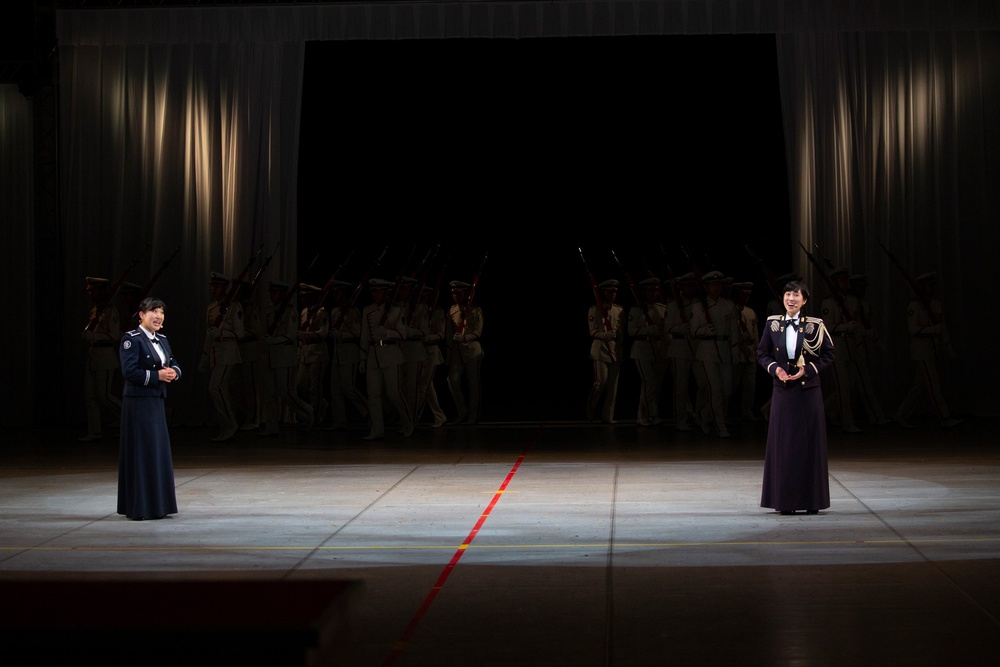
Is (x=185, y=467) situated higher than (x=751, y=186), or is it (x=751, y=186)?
(x=751, y=186)

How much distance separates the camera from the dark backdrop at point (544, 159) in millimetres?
16859

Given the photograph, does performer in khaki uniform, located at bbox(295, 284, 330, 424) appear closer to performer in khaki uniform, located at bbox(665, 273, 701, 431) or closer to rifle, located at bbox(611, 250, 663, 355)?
rifle, located at bbox(611, 250, 663, 355)

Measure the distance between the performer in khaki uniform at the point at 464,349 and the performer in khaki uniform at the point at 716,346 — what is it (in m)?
2.93

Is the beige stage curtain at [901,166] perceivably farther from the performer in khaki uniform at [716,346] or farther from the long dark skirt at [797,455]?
the long dark skirt at [797,455]

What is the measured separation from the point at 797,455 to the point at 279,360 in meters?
7.68

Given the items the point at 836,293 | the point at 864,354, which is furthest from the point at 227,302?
the point at 864,354

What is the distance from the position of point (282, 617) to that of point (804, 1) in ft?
44.4

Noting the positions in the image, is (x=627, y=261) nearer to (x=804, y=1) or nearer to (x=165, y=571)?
(x=804, y=1)

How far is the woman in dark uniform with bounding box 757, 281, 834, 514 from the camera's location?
733cm

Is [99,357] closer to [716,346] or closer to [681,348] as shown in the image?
[681,348]

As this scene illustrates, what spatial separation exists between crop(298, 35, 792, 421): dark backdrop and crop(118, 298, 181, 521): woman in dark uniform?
9.36 metres

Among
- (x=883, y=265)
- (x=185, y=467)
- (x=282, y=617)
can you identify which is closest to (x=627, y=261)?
(x=883, y=265)

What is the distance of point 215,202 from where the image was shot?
50.5 ft

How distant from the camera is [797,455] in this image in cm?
737
